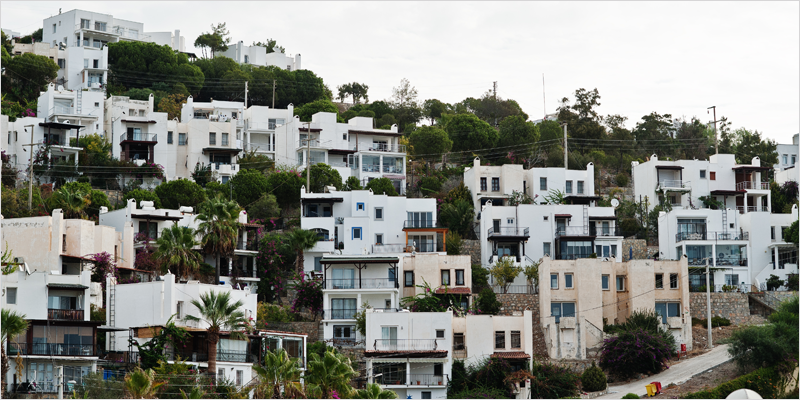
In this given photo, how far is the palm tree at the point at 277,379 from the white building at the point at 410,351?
28.4 ft

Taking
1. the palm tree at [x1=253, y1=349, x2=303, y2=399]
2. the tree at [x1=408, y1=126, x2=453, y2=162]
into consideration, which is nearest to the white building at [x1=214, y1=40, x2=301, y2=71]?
the tree at [x1=408, y1=126, x2=453, y2=162]

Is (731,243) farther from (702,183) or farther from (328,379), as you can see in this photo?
(328,379)

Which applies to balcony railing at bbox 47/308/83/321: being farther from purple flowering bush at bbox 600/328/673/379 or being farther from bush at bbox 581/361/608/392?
purple flowering bush at bbox 600/328/673/379

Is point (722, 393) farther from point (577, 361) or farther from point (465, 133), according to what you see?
point (465, 133)

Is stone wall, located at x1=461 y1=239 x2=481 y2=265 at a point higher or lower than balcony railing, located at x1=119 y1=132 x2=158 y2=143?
lower

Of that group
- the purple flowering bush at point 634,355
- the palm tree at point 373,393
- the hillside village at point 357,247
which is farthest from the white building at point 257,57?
the palm tree at point 373,393

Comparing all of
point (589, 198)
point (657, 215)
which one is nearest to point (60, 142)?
point (589, 198)

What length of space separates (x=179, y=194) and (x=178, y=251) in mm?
14673

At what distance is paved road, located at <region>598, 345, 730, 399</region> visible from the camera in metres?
52.9

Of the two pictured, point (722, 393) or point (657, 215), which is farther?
point (657, 215)

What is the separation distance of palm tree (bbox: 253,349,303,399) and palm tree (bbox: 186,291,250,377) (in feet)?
17.0

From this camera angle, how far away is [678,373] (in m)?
54.6

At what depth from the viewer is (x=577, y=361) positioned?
56.5 m

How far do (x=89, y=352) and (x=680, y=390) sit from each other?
29.7 m
